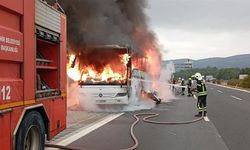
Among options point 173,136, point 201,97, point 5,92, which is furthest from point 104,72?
point 5,92

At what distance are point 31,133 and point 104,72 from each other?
11.2 m

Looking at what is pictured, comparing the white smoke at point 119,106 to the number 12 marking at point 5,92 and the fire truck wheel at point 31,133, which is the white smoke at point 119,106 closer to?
the fire truck wheel at point 31,133

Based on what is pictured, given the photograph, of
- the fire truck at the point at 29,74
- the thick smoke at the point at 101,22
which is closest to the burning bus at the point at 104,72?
the thick smoke at the point at 101,22

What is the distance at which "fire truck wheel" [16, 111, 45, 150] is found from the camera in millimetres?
5848

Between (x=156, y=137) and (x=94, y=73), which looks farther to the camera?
(x=94, y=73)

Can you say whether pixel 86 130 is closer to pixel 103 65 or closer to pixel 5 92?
pixel 5 92

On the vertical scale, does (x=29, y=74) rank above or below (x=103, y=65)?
below

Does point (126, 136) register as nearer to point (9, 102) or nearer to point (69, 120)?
point (69, 120)

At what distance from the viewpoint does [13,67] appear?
5.71 metres

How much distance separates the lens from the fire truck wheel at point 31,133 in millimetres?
5848

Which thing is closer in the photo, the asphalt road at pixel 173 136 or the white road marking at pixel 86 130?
the asphalt road at pixel 173 136

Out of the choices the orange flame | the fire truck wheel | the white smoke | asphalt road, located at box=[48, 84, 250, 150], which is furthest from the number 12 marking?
the orange flame

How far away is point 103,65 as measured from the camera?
17703mm

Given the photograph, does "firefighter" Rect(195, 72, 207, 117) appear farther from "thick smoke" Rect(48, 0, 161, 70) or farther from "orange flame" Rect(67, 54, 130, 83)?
"thick smoke" Rect(48, 0, 161, 70)
